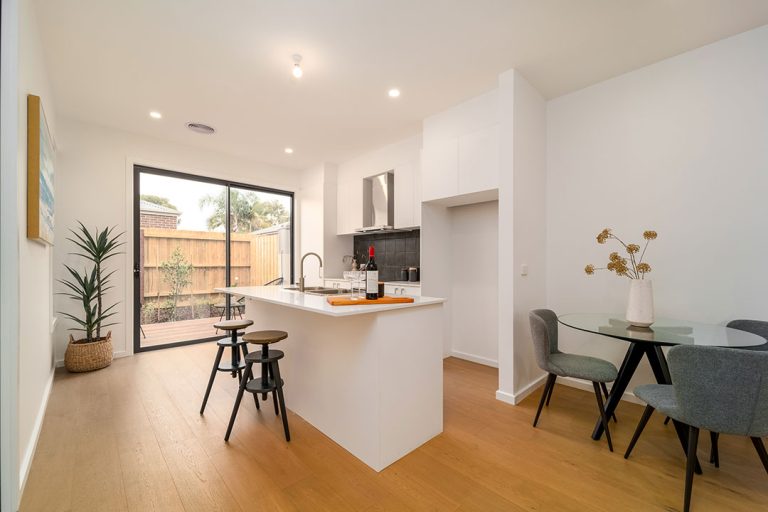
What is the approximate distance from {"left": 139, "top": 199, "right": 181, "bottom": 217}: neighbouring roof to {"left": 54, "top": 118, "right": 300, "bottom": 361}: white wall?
239mm

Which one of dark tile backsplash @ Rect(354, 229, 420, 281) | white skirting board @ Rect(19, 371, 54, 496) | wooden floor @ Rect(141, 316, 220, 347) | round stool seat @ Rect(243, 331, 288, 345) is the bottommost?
white skirting board @ Rect(19, 371, 54, 496)

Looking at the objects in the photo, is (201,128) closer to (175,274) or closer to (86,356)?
(175,274)

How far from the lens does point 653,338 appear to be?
1.84 metres

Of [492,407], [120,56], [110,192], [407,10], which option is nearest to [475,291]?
[492,407]

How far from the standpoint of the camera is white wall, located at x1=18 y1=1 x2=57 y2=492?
1758mm

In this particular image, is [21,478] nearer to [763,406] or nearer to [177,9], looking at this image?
[177,9]

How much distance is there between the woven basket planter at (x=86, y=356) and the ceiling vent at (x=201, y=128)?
8.75ft

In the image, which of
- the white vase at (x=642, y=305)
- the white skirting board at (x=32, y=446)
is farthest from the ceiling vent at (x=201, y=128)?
the white vase at (x=642, y=305)

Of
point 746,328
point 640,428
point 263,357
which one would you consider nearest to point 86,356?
point 263,357

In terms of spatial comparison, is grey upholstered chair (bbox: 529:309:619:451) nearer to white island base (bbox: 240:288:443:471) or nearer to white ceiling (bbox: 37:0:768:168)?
white island base (bbox: 240:288:443:471)

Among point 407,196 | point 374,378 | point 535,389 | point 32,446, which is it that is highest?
point 407,196

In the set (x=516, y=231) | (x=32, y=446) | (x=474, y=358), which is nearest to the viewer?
(x=32, y=446)

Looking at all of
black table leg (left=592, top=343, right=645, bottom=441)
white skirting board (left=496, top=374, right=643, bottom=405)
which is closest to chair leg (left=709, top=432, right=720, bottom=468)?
black table leg (left=592, top=343, right=645, bottom=441)

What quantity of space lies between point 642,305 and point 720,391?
805 mm
